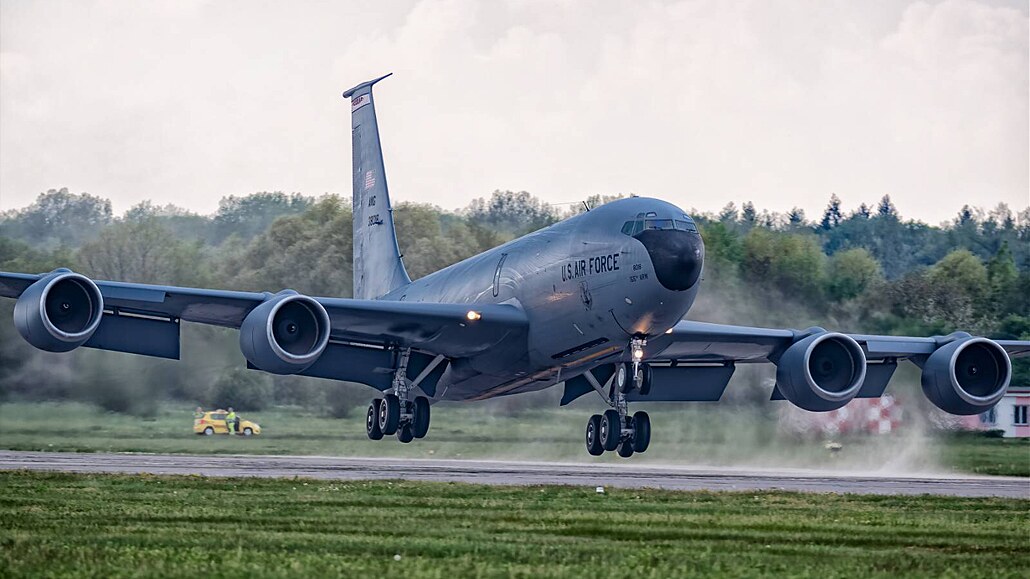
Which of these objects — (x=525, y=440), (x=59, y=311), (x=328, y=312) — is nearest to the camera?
(x=59, y=311)

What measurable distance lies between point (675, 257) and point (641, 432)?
23.1 feet

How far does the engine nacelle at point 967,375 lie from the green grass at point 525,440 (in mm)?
4558

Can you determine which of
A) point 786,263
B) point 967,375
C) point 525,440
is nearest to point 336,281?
point 525,440

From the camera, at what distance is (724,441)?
134 feet

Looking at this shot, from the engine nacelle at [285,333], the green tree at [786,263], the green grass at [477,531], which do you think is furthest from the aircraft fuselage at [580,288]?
the green tree at [786,263]

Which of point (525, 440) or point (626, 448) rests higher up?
point (525, 440)

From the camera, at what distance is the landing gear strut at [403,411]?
34.8m

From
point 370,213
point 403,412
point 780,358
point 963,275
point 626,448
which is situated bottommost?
point 626,448

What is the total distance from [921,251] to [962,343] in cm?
4564

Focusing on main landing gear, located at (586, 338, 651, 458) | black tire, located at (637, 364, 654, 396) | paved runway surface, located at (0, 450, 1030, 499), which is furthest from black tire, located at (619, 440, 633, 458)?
black tire, located at (637, 364, 654, 396)

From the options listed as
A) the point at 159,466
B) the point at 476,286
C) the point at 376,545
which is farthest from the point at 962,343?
the point at 376,545

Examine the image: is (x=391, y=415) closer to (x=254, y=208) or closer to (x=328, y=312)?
(x=328, y=312)

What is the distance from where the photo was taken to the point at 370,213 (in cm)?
4325

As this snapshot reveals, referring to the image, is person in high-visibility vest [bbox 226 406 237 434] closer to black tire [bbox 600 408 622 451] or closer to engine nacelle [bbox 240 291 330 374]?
engine nacelle [bbox 240 291 330 374]
